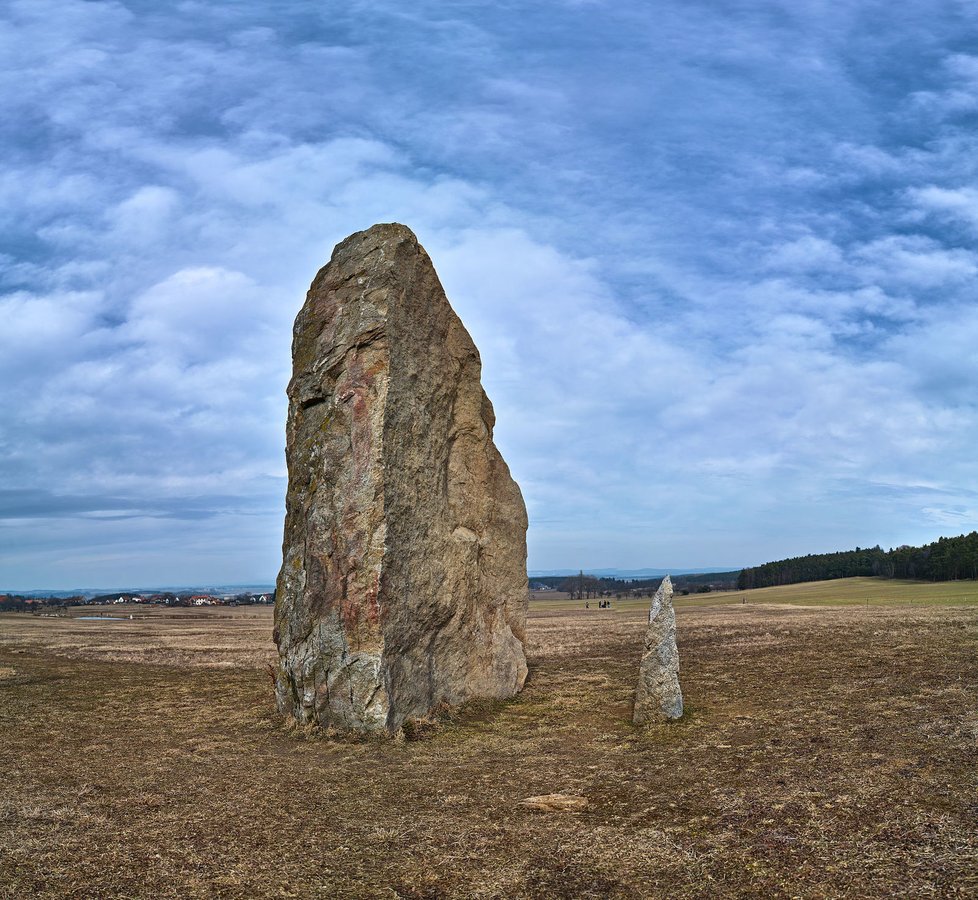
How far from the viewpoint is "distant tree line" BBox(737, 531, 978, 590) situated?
260 feet

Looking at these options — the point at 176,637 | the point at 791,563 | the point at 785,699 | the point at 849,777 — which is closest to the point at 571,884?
the point at 849,777

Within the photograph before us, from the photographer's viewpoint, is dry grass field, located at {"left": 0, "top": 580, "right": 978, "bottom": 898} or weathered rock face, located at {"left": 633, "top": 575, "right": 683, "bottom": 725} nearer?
dry grass field, located at {"left": 0, "top": 580, "right": 978, "bottom": 898}

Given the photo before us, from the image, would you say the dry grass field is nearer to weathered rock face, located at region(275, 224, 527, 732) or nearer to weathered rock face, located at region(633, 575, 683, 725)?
weathered rock face, located at region(633, 575, 683, 725)

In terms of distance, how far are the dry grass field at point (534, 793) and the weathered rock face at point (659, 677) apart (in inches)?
15.6

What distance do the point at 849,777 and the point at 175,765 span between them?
976cm

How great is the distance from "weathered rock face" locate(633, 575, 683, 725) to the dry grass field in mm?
396

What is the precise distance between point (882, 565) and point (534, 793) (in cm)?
10180

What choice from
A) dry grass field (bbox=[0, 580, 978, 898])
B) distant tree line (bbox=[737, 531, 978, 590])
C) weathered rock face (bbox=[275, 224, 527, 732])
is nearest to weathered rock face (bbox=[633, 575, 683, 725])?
dry grass field (bbox=[0, 580, 978, 898])

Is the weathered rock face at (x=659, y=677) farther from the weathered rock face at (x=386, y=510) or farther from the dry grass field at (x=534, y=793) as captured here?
the weathered rock face at (x=386, y=510)

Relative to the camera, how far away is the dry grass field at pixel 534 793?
7.71 m

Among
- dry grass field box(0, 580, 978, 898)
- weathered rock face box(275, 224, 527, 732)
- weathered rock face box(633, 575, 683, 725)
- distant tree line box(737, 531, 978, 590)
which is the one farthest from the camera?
distant tree line box(737, 531, 978, 590)

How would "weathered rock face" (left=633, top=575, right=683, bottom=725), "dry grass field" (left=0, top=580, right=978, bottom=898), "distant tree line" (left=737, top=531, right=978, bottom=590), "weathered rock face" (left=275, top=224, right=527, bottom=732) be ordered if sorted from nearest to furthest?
1. "dry grass field" (left=0, top=580, right=978, bottom=898)
2. "weathered rock face" (left=633, top=575, right=683, bottom=725)
3. "weathered rock face" (left=275, top=224, right=527, bottom=732)
4. "distant tree line" (left=737, top=531, right=978, bottom=590)

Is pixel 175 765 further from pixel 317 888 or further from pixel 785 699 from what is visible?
pixel 785 699

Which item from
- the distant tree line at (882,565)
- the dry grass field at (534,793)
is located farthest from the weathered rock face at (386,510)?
the distant tree line at (882,565)
